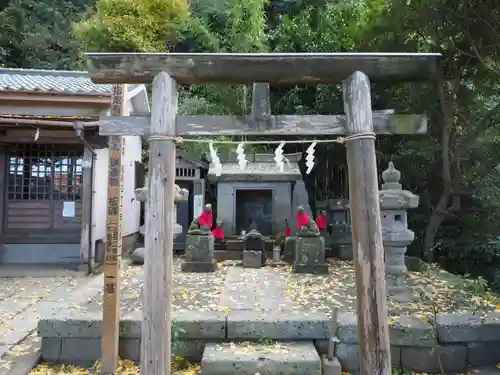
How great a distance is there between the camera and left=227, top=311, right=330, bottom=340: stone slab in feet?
15.4

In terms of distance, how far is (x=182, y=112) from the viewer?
14695 millimetres

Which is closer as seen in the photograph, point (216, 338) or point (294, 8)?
point (216, 338)

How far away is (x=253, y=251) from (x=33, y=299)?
15.1 ft

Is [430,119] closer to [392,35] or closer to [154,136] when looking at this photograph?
[392,35]

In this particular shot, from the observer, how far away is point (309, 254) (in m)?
8.56

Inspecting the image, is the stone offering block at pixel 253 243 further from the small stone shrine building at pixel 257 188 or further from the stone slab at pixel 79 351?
the stone slab at pixel 79 351

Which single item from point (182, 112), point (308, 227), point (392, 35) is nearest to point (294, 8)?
point (182, 112)

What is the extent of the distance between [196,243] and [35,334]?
3.89 meters

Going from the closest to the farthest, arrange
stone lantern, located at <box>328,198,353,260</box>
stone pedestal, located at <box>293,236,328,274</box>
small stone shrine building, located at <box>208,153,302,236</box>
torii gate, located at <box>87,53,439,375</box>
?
torii gate, located at <box>87,53,439,375</box> < stone pedestal, located at <box>293,236,328,274</box> < stone lantern, located at <box>328,198,353,260</box> < small stone shrine building, located at <box>208,153,302,236</box>

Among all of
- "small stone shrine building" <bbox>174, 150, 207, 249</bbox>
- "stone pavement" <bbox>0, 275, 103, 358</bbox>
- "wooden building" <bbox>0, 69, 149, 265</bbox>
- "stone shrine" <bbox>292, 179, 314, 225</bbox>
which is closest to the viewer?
"stone pavement" <bbox>0, 275, 103, 358</bbox>

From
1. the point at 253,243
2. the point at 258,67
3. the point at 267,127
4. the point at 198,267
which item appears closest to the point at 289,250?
the point at 253,243

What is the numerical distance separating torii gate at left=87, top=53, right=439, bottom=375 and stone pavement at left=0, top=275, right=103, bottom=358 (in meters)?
2.36

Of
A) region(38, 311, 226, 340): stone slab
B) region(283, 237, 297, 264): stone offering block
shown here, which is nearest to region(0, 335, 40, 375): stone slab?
region(38, 311, 226, 340): stone slab

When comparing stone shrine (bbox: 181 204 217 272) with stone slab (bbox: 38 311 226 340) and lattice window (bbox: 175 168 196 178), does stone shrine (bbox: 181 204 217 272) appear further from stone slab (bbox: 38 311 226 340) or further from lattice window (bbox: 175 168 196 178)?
lattice window (bbox: 175 168 196 178)
